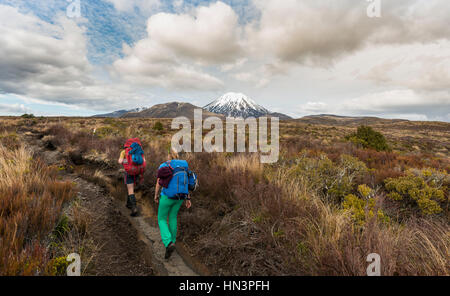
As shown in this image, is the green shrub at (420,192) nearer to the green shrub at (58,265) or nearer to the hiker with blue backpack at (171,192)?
the hiker with blue backpack at (171,192)

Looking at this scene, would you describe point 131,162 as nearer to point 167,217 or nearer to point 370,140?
point 167,217

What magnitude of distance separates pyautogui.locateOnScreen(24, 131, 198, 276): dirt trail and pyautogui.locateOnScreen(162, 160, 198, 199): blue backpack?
4.04 ft

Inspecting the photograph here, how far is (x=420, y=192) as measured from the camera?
3928mm

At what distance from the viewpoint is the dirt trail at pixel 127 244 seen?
3.01 m

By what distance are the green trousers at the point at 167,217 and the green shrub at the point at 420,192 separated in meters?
4.82

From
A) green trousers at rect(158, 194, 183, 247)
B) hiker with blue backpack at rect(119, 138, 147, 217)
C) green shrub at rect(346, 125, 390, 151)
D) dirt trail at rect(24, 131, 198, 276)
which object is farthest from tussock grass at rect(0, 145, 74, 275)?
green shrub at rect(346, 125, 390, 151)

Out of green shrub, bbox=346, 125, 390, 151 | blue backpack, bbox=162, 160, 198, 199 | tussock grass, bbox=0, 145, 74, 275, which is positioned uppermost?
green shrub, bbox=346, 125, 390, 151

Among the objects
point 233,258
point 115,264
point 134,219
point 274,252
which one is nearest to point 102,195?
point 134,219

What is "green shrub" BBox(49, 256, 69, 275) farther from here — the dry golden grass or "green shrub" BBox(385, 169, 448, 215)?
"green shrub" BBox(385, 169, 448, 215)

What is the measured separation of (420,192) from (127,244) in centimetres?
614

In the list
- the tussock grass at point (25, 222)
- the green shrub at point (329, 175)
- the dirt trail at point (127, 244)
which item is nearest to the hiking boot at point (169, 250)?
the dirt trail at point (127, 244)

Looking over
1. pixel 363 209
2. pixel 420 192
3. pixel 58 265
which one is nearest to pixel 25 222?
pixel 58 265

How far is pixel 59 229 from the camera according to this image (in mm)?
3061

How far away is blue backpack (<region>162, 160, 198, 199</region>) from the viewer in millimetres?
3364
